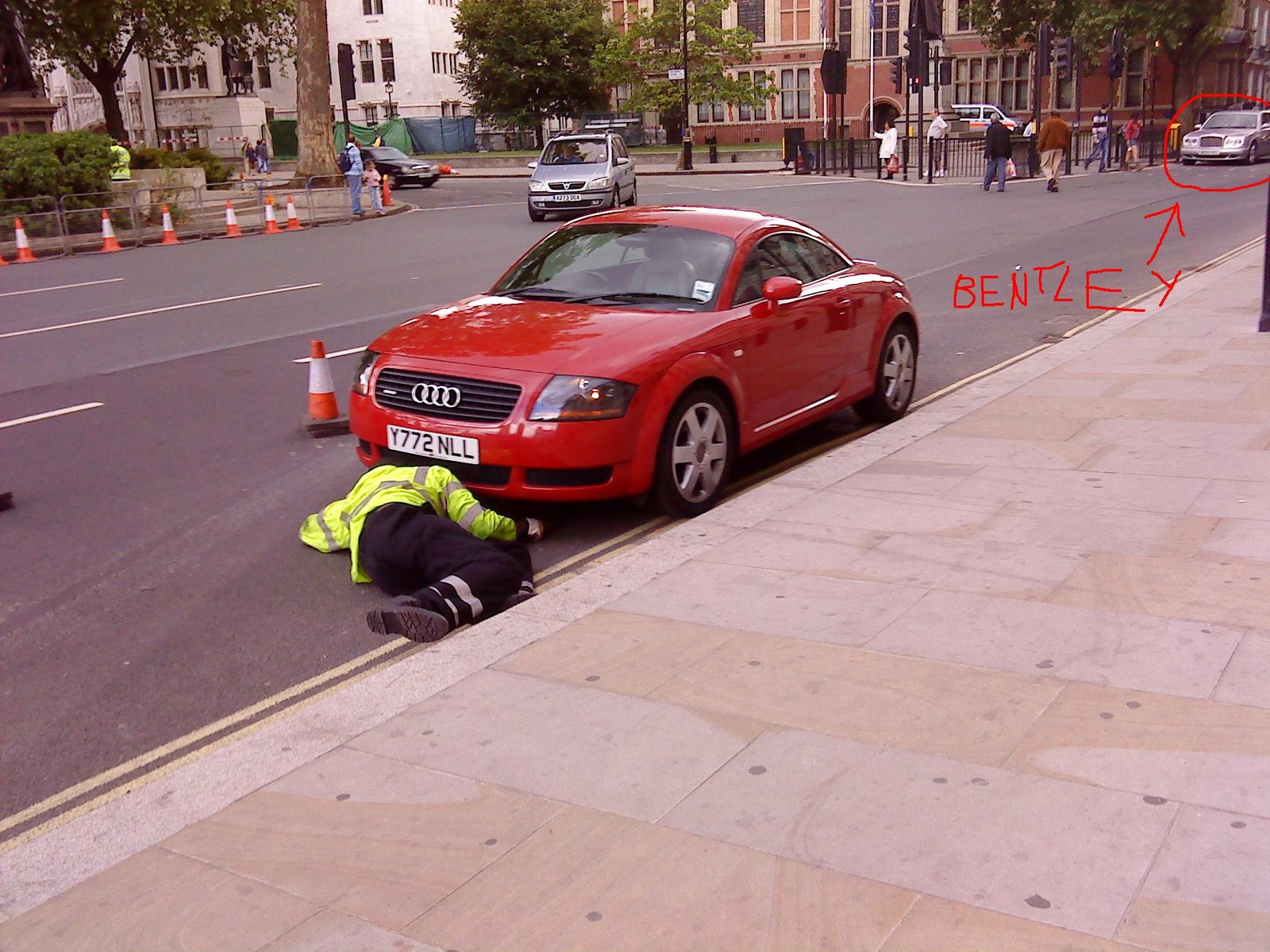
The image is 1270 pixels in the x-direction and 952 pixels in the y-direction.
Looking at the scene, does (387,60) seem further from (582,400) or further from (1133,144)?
(582,400)

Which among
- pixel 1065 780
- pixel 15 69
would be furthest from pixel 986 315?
pixel 15 69

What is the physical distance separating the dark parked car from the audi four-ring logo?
3907cm

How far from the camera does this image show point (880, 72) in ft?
239

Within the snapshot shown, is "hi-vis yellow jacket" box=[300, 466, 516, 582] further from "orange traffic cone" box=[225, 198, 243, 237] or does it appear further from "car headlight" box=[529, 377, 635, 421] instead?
"orange traffic cone" box=[225, 198, 243, 237]

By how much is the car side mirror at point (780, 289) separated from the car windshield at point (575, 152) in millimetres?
22028

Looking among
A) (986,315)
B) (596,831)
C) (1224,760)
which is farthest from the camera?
(986,315)

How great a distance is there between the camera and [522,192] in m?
40.0

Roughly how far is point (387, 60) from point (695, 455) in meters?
73.0

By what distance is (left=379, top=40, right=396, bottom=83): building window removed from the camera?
244 feet

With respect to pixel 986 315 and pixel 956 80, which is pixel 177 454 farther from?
pixel 956 80

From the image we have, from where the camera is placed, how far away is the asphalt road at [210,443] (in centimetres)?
505

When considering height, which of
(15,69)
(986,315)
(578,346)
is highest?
(15,69)

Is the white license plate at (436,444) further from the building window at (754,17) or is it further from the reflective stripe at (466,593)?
the building window at (754,17)

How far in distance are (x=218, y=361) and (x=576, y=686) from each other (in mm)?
8408
